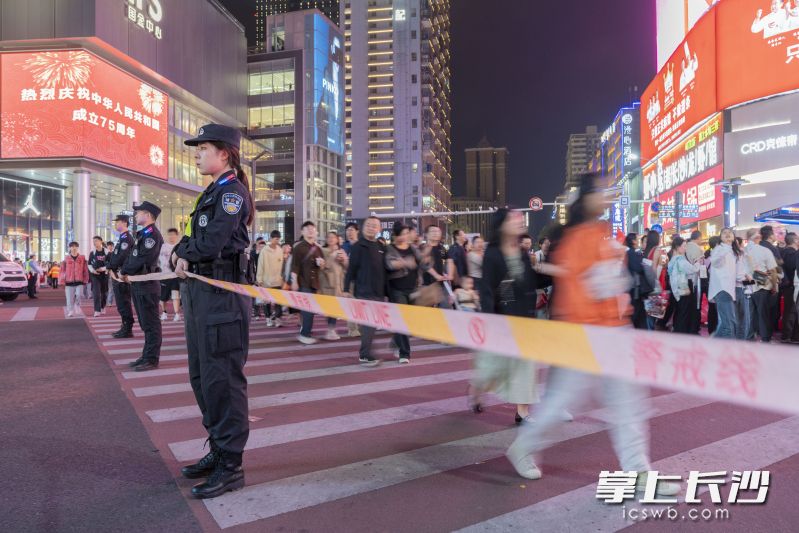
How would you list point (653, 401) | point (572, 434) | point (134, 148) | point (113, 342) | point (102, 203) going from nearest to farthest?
point (572, 434)
point (653, 401)
point (113, 342)
point (134, 148)
point (102, 203)

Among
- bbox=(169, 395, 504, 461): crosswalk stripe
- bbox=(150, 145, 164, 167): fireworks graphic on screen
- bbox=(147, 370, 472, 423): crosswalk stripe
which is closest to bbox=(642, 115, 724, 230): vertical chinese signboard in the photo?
bbox=(147, 370, 472, 423): crosswalk stripe

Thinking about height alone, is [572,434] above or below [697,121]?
below

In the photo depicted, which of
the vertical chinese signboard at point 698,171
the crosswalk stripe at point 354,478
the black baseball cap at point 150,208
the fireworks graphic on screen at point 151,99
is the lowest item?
the crosswalk stripe at point 354,478

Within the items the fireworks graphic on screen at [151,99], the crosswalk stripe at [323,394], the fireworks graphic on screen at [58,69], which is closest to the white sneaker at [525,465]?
the crosswalk stripe at [323,394]

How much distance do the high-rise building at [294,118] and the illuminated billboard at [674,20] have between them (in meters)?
37.2

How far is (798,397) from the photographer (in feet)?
5.16

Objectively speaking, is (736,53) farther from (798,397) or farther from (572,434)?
(798,397)

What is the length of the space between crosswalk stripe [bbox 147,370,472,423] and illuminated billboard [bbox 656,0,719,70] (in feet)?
142

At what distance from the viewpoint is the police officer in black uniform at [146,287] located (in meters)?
7.48

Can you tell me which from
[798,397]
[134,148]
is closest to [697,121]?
[134,148]

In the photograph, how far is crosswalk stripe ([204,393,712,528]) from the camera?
3.21 meters

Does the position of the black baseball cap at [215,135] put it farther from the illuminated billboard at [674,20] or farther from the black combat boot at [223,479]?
the illuminated billboard at [674,20]

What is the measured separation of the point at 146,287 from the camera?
764 cm

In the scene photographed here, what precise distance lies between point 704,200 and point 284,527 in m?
44.2
